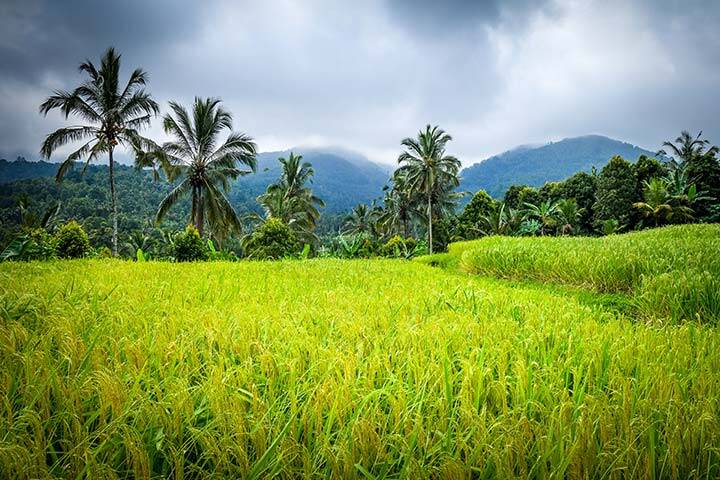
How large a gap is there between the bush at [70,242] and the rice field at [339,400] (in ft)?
46.8

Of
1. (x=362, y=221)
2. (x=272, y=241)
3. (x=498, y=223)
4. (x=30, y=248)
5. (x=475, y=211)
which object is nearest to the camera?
(x=30, y=248)

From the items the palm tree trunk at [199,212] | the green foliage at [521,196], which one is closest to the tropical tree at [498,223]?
the green foliage at [521,196]

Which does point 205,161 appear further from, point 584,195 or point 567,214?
point 584,195

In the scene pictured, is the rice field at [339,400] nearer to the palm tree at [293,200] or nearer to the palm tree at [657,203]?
the palm tree at [293,200]

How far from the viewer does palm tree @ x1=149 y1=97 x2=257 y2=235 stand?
2072 cm

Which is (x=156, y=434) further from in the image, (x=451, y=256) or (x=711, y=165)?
(x=711, y=165)

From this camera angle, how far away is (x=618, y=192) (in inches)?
1206

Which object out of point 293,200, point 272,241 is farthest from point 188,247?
point 293,200

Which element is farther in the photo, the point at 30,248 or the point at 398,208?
the point at 398,208

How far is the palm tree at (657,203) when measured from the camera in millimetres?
24969

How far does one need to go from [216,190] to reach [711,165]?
123 ft

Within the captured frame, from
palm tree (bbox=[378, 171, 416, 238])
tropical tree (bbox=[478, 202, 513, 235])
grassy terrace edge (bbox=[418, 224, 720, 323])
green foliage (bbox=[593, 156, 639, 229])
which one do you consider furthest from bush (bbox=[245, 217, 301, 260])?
green foliage (bbox=[593, 156, 639, 229])

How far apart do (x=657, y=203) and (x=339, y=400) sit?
32184 mm

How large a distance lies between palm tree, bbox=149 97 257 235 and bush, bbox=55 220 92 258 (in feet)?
16.7
